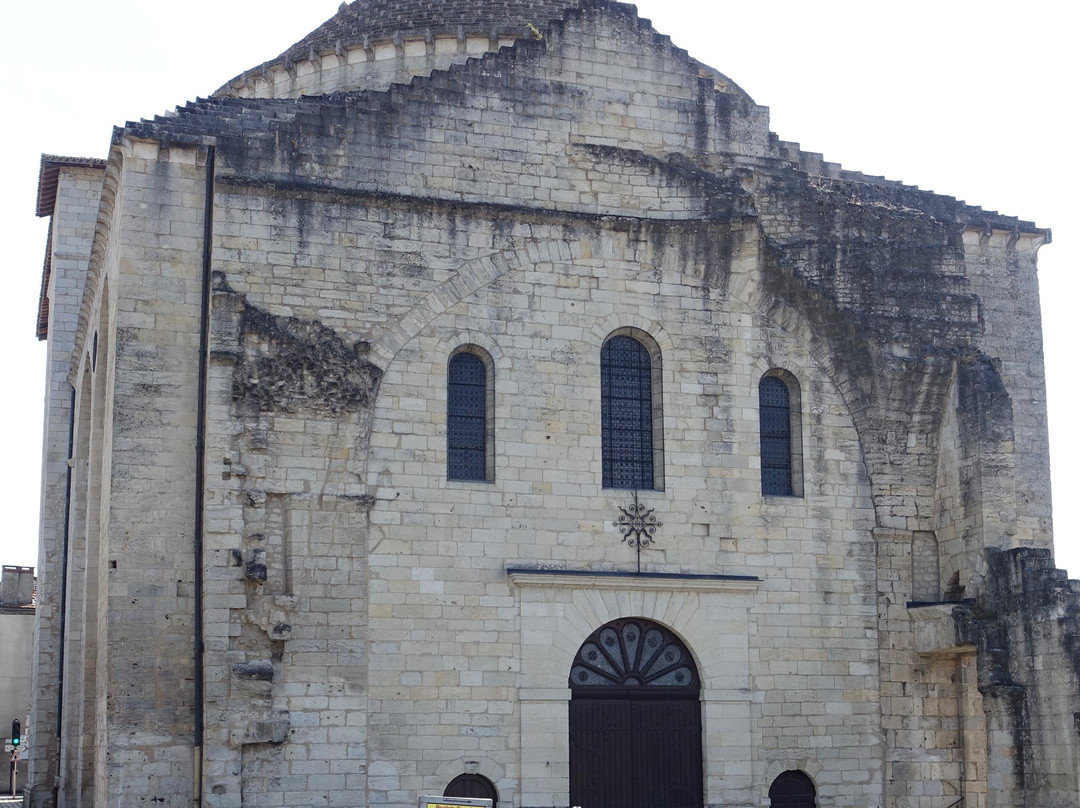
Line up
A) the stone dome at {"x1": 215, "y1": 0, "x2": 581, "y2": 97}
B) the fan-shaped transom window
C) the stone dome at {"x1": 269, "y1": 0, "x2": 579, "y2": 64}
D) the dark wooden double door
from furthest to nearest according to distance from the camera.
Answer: the stone dome at {"x1": 269, "y1": 0, "x2": 579, "y2": 64} < the stone dome at {"x1": 215, "y1": 0, "x2": 581, "y2": 97} < the fan-shaped transom window < the dark wooden double door

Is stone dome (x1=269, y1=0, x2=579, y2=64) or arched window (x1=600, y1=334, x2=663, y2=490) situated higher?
stone dome (x1=269, y1=0, x2=579, y2=64)

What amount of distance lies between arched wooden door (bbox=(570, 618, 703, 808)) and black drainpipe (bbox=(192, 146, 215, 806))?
13.8 feet

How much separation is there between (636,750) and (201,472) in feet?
19.5

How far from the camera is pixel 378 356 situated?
16.5 metres

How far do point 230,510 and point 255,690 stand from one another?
1945mm

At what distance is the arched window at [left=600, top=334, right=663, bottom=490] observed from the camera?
17.5m

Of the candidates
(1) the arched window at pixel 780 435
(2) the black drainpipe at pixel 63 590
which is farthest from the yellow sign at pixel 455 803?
(2) the black drainpipe at pixel 63 590

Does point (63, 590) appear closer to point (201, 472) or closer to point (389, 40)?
point (201, 472)

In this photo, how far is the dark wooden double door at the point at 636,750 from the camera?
1656cm

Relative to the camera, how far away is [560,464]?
1702 centimetres

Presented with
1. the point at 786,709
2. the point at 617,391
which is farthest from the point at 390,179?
the point at 786,709

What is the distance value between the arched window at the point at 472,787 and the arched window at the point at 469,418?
3.39m

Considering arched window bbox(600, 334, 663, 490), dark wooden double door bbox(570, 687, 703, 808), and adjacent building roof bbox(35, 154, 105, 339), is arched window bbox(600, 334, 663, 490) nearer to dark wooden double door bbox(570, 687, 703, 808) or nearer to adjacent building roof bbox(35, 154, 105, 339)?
dark wooden double door bbox(570, 687, 703, 808)

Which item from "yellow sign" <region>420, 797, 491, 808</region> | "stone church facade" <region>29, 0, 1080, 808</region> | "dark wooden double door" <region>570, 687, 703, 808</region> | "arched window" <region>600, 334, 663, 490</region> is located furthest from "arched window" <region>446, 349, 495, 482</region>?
"yellow sign" <region>420, 797, 491, 808</region>
